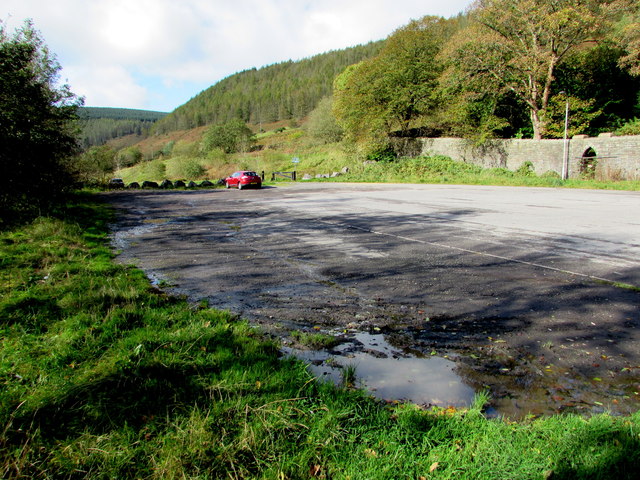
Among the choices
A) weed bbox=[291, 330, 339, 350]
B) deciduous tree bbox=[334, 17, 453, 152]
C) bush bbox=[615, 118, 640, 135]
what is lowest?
weed bbox=[291, 330, 339, 350]

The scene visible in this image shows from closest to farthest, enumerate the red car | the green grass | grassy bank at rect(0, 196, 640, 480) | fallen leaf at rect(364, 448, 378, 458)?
grassy bank at rect(0, 196, 640, 480), fallen leaf at rect(364, 448, 378, 458), the green grass, the red car

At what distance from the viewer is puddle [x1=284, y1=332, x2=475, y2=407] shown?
3.09 m

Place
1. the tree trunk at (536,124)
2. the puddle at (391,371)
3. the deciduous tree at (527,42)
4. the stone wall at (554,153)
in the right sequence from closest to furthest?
the puddle at (391,371)
the stone wall at (554,153)
the deciduous tree at (527,42)
the tree trunk at (536,124)

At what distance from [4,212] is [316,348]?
11.2 meters

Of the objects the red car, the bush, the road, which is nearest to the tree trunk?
the bush

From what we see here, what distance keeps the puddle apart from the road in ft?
0.61

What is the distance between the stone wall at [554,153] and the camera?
81.6 feet

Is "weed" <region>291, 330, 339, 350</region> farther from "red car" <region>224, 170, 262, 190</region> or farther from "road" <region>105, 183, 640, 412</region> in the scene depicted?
"red car" <region>224, 170, 262, 190</region>

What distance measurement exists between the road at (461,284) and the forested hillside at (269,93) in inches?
4580

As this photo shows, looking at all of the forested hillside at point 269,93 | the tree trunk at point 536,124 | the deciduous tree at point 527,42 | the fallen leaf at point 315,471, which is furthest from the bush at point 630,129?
the forested hillside at point 269,93

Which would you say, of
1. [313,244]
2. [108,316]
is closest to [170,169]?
[313,244]

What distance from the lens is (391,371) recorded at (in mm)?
3463

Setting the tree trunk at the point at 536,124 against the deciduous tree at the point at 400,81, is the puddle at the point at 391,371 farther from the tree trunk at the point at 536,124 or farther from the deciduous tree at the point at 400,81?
the deciduous tree at the point at 400,81

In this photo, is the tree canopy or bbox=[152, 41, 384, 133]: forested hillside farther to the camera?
bbox=[152, 41, 384, 133]: forested hillside
